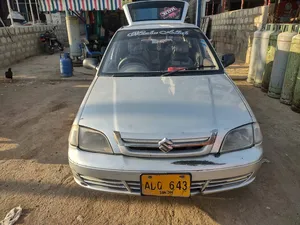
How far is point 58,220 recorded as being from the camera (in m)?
2.05

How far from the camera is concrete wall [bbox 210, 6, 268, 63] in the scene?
26.0 feet

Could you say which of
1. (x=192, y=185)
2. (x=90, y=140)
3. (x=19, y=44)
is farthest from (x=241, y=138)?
(x=19, y=44)

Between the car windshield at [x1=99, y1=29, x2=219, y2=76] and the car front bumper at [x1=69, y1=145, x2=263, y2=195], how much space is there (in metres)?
1.32

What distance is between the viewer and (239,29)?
9172 mm

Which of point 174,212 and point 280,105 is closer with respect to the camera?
point 174,212

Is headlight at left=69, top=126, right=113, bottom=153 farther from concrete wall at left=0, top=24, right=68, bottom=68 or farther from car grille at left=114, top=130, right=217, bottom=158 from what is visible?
concrete wall at left=0, top=24, right=68, bottom=68

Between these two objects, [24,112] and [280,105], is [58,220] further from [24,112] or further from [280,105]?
[280,105]

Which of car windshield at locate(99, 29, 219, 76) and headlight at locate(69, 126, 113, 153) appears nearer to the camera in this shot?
headlight at locate(69, 126, 113, 153)

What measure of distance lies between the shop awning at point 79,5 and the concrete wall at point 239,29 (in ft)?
15.1

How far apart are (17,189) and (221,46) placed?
10.9 m

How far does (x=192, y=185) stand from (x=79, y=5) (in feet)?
26.8

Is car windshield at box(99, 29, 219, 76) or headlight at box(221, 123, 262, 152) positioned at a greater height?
car windshield at box(99, 29, 219, 76)

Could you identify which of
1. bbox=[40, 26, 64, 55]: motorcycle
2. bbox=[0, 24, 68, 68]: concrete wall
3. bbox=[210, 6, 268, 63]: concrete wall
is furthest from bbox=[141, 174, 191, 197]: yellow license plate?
bbox=[40, 26, 64, 55]: motorcycle

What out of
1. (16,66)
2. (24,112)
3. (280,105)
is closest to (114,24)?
(16,66)
